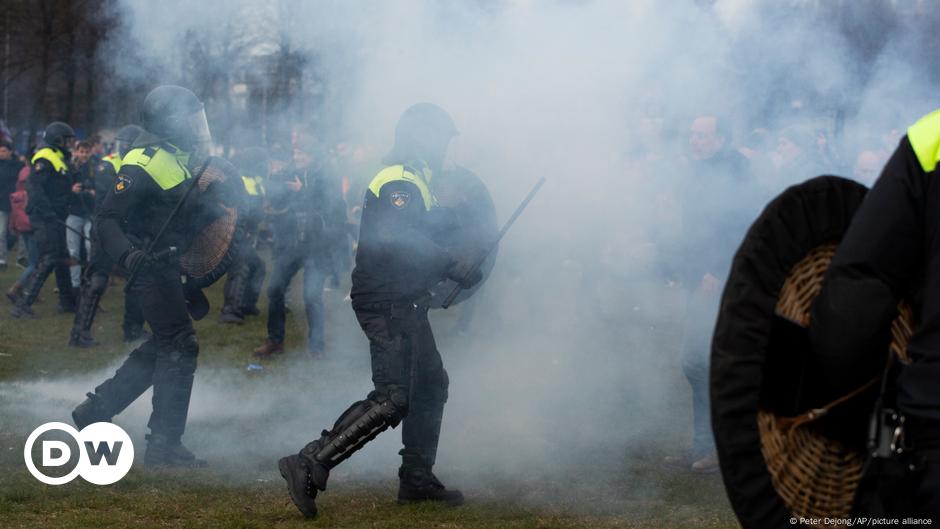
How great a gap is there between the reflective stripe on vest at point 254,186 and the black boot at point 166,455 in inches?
249

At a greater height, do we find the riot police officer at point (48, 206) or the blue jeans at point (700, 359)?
the riot police officer at point (48, 206)

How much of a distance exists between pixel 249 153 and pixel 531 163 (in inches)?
153

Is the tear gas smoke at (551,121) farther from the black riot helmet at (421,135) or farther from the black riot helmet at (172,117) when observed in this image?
the black riot helmet at (421,135)

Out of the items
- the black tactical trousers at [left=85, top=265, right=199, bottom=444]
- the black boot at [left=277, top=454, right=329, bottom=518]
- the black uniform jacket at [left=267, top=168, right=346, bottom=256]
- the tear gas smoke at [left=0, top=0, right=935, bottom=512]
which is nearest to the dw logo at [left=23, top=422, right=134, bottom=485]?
the black tactical trousers at [left=85, top=265, right=199, bottom=444]

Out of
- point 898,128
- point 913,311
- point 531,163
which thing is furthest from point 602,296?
point 913,311

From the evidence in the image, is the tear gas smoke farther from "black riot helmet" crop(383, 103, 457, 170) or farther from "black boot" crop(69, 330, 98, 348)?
"black boot" crop(69, 330, 98, 348)

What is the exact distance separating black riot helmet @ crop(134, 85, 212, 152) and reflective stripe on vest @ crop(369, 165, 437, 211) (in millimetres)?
1395

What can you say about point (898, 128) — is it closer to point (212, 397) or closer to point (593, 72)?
point (593, 72)

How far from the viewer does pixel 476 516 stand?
5367 millimetres

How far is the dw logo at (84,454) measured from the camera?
5867 millimetres


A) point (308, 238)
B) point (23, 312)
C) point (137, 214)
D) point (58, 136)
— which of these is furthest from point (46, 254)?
point (137, 214)

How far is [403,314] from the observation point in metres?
5.45

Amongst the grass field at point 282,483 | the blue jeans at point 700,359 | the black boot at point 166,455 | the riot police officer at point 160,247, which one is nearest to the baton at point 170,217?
the riot police officer at point 160,247

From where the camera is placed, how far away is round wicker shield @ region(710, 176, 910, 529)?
8.61 feet
